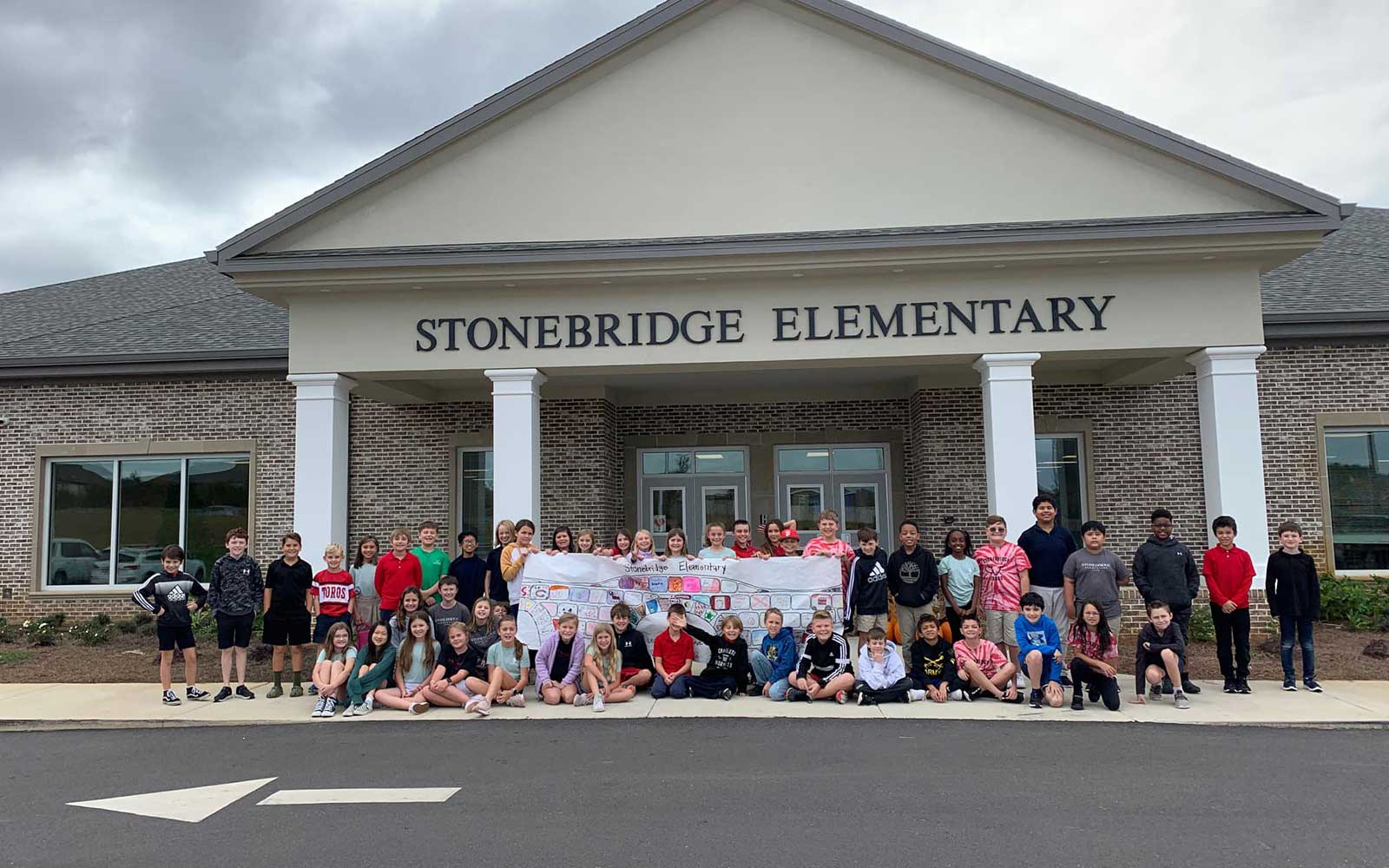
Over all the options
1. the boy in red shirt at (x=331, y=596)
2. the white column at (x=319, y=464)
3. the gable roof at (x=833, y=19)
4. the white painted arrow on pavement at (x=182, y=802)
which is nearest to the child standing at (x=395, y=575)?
the boy in red shirt at (x=331, y=596)

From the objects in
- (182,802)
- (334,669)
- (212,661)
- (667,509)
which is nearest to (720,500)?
(667,509)

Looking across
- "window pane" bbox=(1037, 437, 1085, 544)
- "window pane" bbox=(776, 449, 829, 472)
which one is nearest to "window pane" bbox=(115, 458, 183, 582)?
"window pane" bbox=(776, 449, 829, 472)

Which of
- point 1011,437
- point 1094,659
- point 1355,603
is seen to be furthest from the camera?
point 1355,603

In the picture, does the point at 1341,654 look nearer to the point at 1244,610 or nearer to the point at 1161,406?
the point at 1244,610

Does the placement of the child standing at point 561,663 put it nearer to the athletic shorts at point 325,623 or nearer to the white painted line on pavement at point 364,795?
the athletic shorts at point 325,623

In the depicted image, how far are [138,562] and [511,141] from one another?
32.6 feet

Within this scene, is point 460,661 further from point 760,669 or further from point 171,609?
point 171,609

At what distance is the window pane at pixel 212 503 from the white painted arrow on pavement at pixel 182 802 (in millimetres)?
10674

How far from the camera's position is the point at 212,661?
12.1 metres

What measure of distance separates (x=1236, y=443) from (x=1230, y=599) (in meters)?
2.87

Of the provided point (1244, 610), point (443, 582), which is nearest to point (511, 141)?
point (443, 582)

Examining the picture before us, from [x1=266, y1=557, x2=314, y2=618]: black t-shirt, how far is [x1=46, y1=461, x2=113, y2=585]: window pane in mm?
8333

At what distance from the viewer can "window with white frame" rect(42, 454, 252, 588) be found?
16375 millimetres

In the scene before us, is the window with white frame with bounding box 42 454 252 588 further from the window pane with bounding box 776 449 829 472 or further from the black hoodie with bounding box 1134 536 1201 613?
the black hoodie with bounding box 1134 536 1201 613
